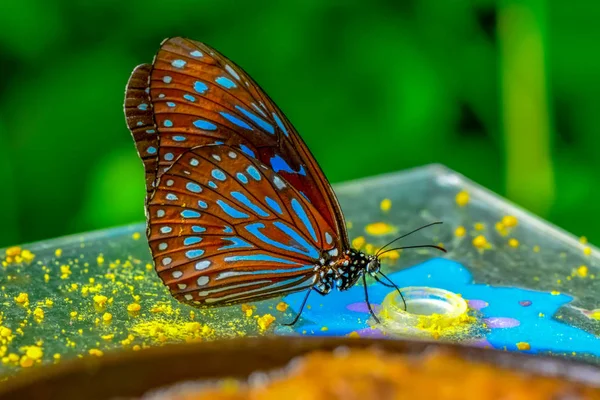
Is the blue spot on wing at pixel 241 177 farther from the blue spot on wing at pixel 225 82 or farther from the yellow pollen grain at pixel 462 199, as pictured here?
the yellow pollen grain at pixel 462 199

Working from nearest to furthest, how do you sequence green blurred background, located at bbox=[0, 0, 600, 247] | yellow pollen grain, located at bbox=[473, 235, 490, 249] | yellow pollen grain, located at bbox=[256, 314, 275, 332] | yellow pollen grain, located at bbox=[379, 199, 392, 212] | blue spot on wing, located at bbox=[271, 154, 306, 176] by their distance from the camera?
1. yellow pollen grain, located at bbox=[256, 314, 275, 332]
2. blue spot on wing, located at bbox=[271, 154, 306, 176]
3. yellow pollen grain, located at bbox=[473, 235, 490, 249]
4. yellow pollen grain, located at bbox=[379, 199, 392, 212]
5. green blurred background, located at bbox=[0, 0, 600, 247]

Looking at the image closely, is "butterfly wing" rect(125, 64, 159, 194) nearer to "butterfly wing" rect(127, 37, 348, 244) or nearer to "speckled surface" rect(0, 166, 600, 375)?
"butterfly wing" rect(127, 37, 348, 244)

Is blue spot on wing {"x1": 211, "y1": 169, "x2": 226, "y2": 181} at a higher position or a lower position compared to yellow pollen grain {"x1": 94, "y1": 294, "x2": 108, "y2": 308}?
higher

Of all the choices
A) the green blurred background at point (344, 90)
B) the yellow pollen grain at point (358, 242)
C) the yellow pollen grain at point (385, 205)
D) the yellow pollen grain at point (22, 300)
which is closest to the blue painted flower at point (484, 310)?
the yellow pollen grain at point (358, 242)

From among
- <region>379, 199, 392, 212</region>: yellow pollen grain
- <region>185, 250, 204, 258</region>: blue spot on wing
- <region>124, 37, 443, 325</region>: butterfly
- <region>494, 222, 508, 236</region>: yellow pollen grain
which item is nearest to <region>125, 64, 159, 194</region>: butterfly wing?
<region>124, 37, 443, 325</region>: butterfly

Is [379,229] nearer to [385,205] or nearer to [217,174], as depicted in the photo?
[385,205]

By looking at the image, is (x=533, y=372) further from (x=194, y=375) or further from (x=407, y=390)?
(x=194, y=375)
